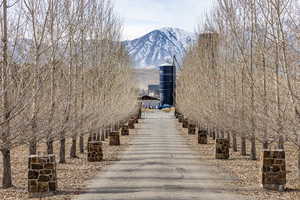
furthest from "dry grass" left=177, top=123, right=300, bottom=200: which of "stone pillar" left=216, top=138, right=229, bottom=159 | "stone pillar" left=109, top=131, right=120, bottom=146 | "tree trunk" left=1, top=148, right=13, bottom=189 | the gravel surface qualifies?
"tree trunk" left=1, top=148, right=13, bottom=189

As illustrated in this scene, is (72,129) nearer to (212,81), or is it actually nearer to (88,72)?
(88,72)

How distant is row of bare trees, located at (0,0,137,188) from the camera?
1141 centimetres

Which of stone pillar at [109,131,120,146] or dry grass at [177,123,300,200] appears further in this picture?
stone pillar at [109,131,120,146]

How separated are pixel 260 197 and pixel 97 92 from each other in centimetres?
1546

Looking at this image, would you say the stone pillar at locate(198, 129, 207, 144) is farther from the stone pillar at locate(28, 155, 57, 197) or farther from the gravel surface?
the stone pillar at locate(28, 155, 57, 197)

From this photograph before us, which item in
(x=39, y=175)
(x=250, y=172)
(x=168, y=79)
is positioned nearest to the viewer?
(x=39, y=175)

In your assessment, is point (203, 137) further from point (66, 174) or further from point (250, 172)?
point (66, 174)

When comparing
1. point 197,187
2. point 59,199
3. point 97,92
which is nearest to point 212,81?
point 97,92

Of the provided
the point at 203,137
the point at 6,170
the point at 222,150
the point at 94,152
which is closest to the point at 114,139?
the point at 203,137

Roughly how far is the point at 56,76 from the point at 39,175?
20.8 ft

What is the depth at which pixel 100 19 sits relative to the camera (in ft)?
88.0

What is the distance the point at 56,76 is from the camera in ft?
57.3

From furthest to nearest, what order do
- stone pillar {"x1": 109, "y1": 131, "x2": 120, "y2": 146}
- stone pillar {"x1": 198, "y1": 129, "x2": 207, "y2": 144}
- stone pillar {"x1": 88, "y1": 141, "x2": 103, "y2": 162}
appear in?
stone pillar {"x1": 198, "y1": 129, "x2": 207, "y2": 144}, stone pillar {"x1": 109, "y1": 131, "x2": 120, "y2": 146}, stone pillar {"x1": 88, "y1": 141, "x2": 103, "y2": 162}

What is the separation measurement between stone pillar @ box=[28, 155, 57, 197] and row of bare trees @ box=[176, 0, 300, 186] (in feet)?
19.1
